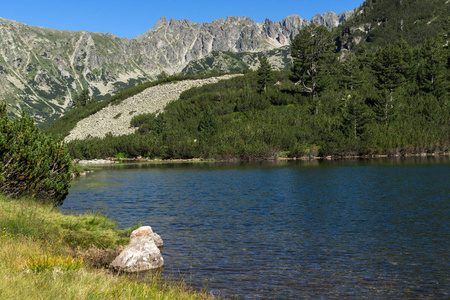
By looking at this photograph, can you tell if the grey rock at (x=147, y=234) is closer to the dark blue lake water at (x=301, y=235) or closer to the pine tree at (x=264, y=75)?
the dark blue lake water at (x=301, y=235)

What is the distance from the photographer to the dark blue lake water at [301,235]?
1590 centimetres

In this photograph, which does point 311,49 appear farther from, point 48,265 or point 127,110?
point 48,265

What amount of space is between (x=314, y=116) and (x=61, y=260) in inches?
4440

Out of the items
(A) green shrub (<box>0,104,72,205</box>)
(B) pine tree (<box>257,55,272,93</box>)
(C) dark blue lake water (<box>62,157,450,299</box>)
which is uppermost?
(B) pine tree (<box>257,55,272,93</box>)

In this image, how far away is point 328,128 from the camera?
362 feet

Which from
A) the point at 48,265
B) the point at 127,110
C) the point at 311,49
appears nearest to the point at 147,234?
the point at 48,265

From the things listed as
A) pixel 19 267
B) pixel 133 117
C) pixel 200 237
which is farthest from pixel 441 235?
pixel 133 117

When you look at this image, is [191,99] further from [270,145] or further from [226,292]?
[226,292]

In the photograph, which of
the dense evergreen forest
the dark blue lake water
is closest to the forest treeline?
the dense evergreen forest

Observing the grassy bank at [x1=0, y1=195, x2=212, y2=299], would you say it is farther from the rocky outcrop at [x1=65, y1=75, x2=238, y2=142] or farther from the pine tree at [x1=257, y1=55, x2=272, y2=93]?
the rocky outcrop at [x1=65, y1=75, x2=238, y2=142]

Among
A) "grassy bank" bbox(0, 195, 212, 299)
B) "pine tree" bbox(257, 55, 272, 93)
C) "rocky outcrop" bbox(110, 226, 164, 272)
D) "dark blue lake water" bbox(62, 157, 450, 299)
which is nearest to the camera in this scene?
"grassy bank" bbox(0, 195, 212, 299)

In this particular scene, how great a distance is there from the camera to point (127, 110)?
559ft

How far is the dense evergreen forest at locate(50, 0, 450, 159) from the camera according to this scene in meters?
109

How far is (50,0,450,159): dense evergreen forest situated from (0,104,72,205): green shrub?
8250cm
